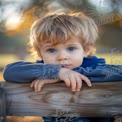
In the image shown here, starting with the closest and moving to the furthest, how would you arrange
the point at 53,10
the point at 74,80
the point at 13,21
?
the point at 74,80 < the point at 53,10 < the point at 13,21

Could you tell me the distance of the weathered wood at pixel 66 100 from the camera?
1.38 meters

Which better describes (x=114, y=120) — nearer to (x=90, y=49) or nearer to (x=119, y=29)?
(x=90, y=49)

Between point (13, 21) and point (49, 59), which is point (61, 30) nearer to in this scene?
point (49, 59)

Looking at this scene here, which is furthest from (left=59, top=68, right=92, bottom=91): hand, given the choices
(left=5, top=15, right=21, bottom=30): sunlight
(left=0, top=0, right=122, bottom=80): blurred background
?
(left=5, top=15, right=21, bottom=30): sunlight

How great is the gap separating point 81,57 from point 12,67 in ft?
1.28

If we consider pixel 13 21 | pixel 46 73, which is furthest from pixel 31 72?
pixel 13 21

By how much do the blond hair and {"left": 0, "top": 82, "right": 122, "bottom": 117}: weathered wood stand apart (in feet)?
1.16

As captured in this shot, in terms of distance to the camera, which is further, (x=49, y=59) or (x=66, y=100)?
(x=49, y=59)

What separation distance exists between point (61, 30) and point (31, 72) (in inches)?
14.0

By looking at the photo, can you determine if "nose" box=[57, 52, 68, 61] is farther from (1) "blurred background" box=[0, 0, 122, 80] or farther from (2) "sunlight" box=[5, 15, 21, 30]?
(2) "sunlight" box=[5, 15, 21, 30]

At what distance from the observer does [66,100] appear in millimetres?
1397

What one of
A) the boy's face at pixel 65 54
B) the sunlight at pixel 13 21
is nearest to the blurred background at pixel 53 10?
the sunlight at pixel 13 21

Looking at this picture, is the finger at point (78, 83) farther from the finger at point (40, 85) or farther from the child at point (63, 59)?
the finger at point (40, 85)

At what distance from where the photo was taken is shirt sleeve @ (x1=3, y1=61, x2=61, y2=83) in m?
1.42
